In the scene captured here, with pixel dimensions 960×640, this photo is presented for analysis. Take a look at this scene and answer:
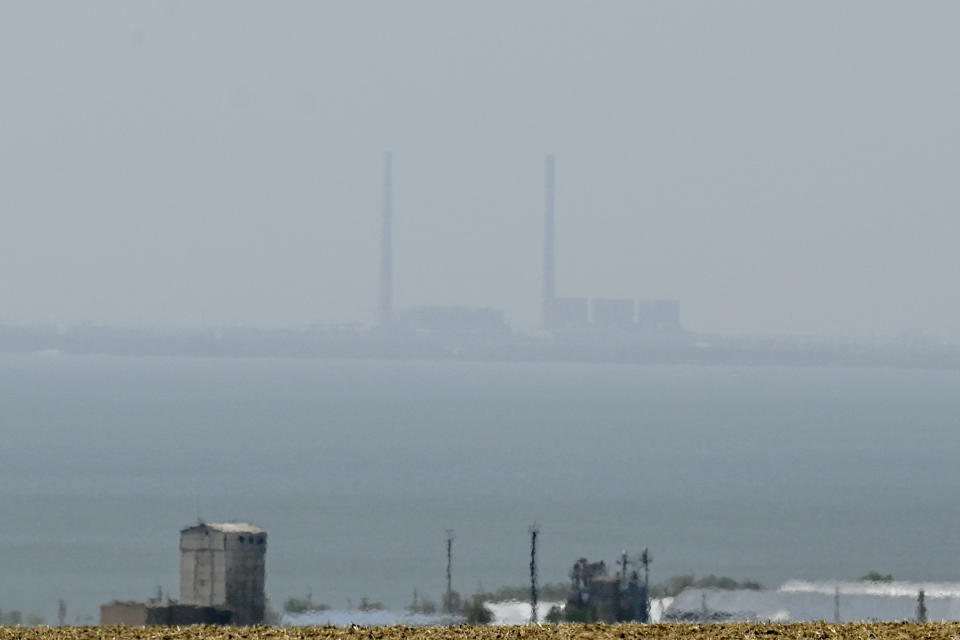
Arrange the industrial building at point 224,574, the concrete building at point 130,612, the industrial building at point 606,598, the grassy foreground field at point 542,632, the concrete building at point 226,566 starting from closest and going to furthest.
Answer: the grassy foreground field at point 542,632, the concrete building at point 130,612, the industrial building at point 224,574, the concrete building at point 226,566, the industrial building at point 606,598

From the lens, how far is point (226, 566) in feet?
109

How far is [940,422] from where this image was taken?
17625 cm

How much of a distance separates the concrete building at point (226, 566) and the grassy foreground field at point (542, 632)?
21302mm

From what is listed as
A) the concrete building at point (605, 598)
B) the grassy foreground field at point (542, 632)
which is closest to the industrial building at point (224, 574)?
the concrete building at point (605, 598)

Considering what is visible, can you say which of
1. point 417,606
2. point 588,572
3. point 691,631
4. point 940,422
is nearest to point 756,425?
point 940,422

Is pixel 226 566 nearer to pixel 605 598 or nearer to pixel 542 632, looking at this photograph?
pixel 605 598

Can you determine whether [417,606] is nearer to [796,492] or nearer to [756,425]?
[796,492]

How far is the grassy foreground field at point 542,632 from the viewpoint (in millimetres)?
10438

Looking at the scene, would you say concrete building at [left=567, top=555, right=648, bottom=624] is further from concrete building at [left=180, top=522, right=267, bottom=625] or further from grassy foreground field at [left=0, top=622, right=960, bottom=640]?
grassy foreground field at [left=0, top=622, right=960, bottom=640]

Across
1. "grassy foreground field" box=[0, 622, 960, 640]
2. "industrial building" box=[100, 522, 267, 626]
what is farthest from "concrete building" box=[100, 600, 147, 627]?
"grassy foreground field" box=[0, 622, 960, 640]

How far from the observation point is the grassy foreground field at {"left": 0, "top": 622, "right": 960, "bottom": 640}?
10.4 metres

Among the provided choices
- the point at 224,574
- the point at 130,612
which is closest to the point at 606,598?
the point at 224,574

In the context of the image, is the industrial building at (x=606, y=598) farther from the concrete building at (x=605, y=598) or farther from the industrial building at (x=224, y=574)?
the industrial building at (x=224, y=574)

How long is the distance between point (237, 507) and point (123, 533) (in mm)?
12074
